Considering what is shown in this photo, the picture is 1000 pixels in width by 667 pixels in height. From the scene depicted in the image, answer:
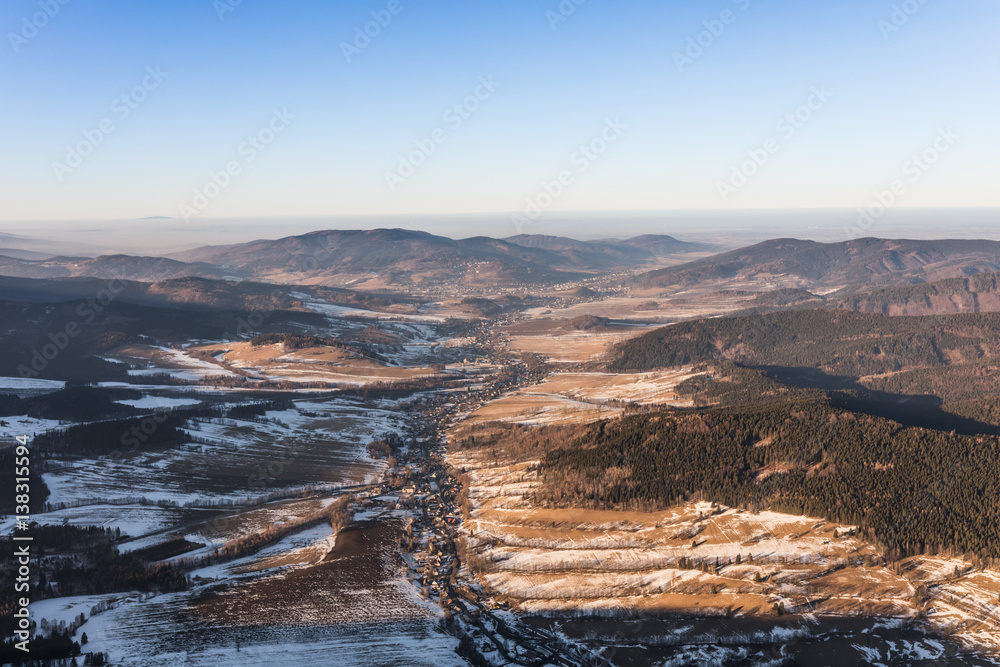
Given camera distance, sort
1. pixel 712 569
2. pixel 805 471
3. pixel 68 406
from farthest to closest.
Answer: pixel 68 406
pixel 805 471
pixel 712 569

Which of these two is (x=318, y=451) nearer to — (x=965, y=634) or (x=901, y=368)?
(x=965, y=634)

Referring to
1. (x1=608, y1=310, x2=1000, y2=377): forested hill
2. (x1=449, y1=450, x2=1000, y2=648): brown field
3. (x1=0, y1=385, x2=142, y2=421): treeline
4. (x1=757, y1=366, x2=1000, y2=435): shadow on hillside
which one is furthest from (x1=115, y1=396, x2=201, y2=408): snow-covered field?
(x1=757, y1=366, x2=1000, y2=435): shadow on hillside

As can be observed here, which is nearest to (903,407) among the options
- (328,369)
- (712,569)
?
(712,569)

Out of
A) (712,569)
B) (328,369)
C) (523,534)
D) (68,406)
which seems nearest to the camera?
(712,569)

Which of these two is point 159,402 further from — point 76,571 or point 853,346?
point 853,346

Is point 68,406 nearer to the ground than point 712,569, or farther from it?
farther from it

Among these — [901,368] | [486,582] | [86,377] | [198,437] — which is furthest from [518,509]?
[86,377]
